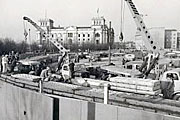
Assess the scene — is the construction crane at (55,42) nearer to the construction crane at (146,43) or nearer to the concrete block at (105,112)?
the construction crane at (146,43)

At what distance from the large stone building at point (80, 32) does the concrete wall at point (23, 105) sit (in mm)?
5289

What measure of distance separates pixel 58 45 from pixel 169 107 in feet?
22.4

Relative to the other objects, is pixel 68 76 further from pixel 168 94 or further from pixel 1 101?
pixel 168 94

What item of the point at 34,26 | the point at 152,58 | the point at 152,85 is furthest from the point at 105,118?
the point at 34,26

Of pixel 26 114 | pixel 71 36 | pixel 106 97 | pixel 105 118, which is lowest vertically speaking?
pixel 26 114

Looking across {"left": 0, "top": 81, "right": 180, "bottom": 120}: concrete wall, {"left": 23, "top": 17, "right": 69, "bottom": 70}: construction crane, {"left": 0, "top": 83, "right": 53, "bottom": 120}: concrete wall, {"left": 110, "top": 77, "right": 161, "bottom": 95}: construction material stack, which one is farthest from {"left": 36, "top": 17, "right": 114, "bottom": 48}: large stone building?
{"left": 110, "top": 77, "right": 161, "bottom": 95}: construction material stack

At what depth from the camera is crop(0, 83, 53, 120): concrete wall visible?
379 cm

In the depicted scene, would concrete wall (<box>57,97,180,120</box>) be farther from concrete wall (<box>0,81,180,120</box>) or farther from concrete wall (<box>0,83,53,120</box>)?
concrete wall (<box>0,83,53,120</box>)

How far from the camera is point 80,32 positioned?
46.0ft

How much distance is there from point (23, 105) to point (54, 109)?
940mm

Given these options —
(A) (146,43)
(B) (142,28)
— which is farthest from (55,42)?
(A) (146,43)

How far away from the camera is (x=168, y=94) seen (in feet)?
13.7

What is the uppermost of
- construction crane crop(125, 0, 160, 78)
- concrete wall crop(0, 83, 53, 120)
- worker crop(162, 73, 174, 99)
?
construction crane crop(125, 0, 160, 78)

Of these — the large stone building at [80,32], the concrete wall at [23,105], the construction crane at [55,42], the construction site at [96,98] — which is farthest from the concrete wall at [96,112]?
the large stone building at [80,32]
